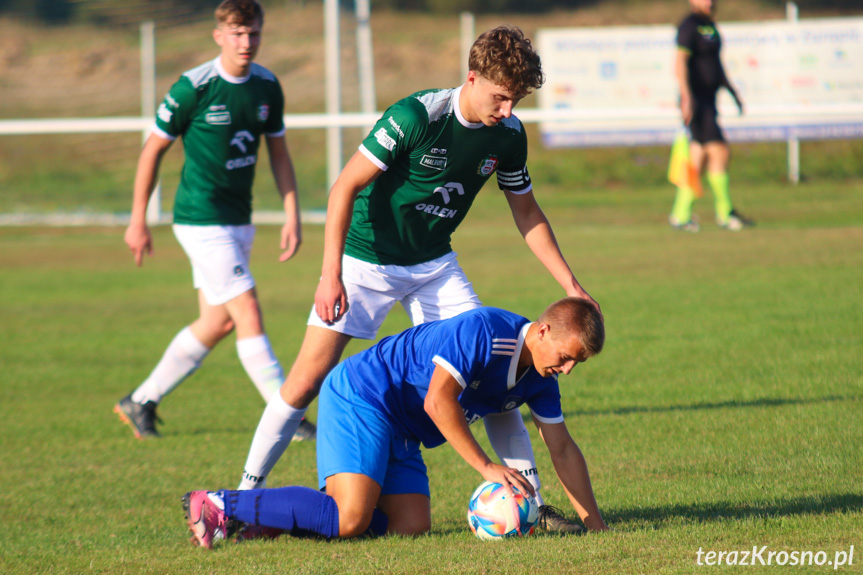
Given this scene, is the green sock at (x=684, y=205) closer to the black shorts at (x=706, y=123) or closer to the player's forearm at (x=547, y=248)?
the black shorts at (x=706, y=123)

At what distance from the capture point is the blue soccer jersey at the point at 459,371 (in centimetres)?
363

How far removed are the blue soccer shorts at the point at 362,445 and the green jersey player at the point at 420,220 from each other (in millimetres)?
308

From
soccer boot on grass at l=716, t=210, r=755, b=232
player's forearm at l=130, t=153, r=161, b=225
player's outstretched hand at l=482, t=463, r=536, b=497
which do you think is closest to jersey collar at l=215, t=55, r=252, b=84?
player's forearm at l=130, t=153, r=161, b=225

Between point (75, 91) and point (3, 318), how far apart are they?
Result: 15932mm

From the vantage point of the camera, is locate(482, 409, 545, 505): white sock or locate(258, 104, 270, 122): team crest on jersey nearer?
locate(482, 409, 545, 505): white sock

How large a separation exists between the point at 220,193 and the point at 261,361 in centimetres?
104

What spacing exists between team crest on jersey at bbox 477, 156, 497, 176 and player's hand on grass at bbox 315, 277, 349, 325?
2.55 ft

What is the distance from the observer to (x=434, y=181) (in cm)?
425

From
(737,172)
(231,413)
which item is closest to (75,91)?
(737,172)

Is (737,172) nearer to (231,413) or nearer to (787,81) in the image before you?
(787,81)

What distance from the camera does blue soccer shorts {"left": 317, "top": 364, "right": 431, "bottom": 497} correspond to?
3.93m

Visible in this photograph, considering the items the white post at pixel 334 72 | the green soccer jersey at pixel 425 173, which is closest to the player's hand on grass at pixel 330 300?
the green soccer jersey at pixel 425 173

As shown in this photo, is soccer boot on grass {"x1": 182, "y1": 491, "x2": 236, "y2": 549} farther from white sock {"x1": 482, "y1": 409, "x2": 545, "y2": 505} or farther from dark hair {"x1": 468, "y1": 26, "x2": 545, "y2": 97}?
dark hair {"x1": 468, "y1": 26, "x2": 545, "y2": 97}

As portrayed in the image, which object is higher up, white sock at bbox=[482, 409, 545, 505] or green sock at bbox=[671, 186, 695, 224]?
white sock at bbox=[482, 409, 545, 505]
